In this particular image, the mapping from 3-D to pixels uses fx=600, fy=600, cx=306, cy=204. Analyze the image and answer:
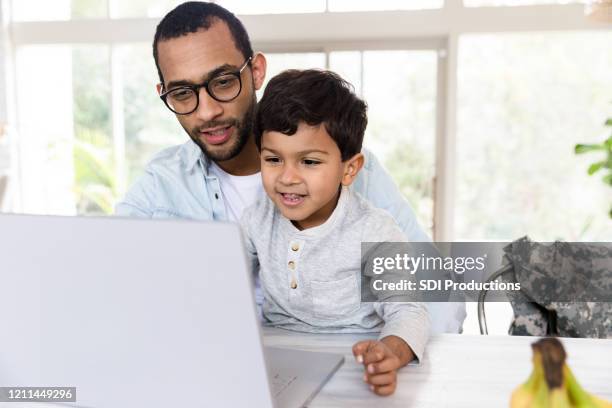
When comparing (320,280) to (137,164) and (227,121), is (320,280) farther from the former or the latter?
(137,164)

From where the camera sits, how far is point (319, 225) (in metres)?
1.34

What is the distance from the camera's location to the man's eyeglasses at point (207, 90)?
1538 millimetres

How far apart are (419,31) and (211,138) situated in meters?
3.37

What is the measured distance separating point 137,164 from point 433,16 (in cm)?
283

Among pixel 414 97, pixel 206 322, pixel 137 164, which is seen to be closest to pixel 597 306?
pixel 206 322

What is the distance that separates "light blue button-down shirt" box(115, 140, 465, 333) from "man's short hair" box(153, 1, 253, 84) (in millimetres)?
241

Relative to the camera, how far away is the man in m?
1.54

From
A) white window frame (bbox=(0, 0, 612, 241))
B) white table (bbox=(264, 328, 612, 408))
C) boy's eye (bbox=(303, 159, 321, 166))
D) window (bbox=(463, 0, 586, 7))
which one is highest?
window (bbox=(463, 0, 586, 7))

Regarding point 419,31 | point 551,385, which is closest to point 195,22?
point 551,385

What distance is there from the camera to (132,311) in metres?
0.73

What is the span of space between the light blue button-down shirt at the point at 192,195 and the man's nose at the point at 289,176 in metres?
0.45

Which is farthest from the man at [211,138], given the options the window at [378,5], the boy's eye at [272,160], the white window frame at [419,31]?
the window at [378,5]

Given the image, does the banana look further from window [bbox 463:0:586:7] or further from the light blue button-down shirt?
window [bbox 463:0:586:7]

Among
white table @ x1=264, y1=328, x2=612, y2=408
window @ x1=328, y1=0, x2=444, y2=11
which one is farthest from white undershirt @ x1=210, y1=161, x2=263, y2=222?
window @ x1=328, y1=0, x2=444, y2=11
